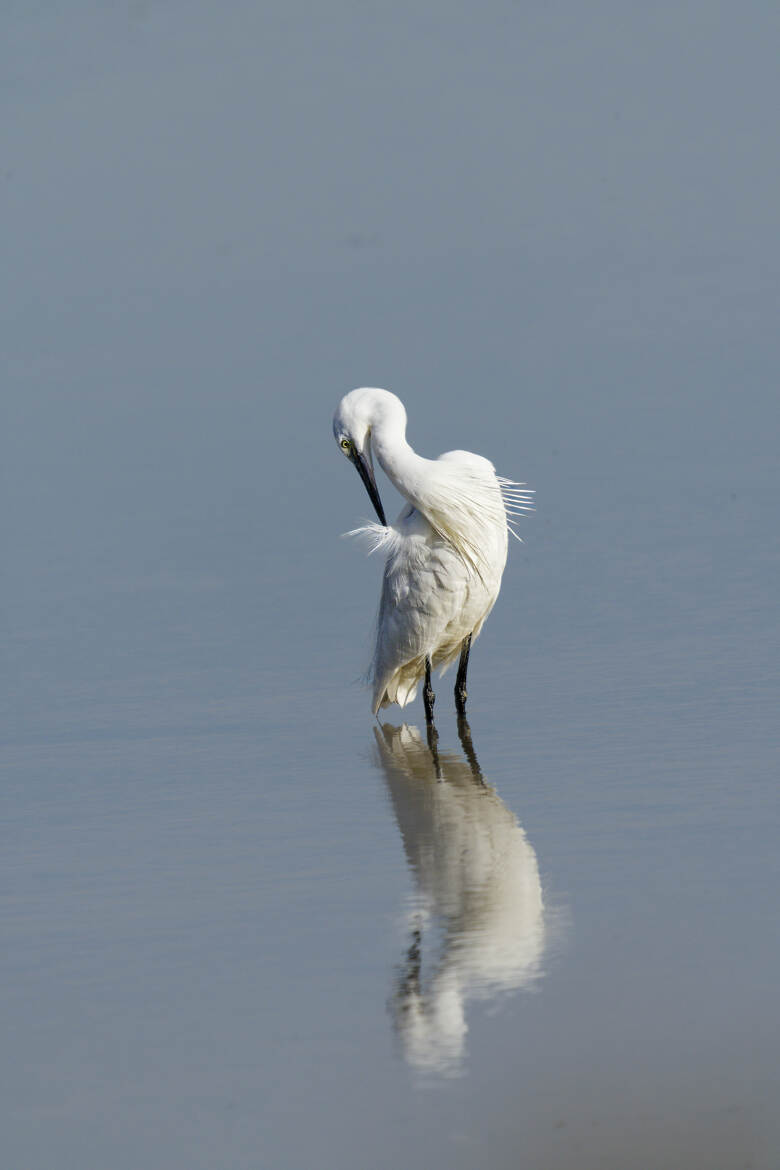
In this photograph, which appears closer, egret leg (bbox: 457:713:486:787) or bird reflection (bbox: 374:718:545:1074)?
bird reflection (bbox: 374:718:545:1074)

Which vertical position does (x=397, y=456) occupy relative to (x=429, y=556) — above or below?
above

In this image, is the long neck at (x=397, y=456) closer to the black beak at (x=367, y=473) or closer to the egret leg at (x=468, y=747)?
the black beak at (x=367, y=473)

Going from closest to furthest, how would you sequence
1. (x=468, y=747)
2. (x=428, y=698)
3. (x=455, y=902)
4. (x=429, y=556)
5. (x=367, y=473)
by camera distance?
(x=455, y=902), (x=468, y=747), (x=429, y=556), (x=428, y=698), (x=367, y=473)

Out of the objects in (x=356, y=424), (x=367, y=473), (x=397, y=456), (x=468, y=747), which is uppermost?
(x=356, y=424)

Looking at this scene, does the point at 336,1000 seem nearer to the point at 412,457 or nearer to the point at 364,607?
the point at 412,457

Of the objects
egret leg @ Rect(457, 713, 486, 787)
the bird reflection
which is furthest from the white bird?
the bird reflection

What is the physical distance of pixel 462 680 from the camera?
8336mm

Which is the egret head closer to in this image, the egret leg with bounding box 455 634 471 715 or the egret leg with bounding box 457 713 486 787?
the egret leg with bounding box 455 634 471 715

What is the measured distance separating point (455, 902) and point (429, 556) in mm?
2860

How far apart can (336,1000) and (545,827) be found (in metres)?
1.56

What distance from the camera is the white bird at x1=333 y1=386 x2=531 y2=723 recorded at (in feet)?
26.9

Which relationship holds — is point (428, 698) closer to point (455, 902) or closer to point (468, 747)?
point (468, 747)

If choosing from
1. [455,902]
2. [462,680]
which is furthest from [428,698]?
[455,902]

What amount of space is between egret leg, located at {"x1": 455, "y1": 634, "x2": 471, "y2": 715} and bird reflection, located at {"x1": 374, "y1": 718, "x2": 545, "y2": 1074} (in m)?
0.45
